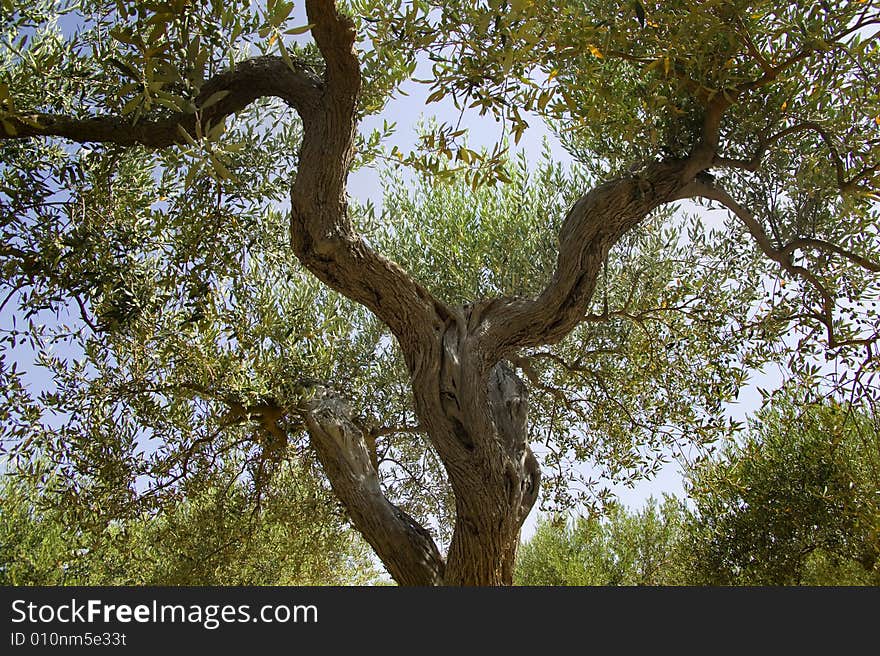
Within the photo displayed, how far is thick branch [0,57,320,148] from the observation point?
4.69 m

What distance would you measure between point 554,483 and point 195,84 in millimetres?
7309

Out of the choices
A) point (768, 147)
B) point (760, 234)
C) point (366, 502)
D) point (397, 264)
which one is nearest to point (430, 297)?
point (397, 264)

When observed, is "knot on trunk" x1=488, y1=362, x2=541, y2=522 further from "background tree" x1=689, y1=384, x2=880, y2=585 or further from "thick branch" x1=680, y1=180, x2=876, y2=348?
"background tree" x1=689, y1=384, x2=880, y2=585

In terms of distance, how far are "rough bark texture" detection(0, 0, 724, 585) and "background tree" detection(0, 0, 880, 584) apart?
2 centimetres

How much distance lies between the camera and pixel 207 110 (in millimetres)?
4742

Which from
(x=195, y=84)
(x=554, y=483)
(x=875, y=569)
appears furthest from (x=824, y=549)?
(x=195, y=84)

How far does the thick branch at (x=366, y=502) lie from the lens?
5.79 metres

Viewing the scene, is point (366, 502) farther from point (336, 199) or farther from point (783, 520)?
point (783, 520)

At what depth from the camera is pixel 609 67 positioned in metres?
5.94

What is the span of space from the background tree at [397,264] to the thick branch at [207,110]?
19 millimetres

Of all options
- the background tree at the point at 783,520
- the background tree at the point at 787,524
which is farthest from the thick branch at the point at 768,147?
the background tree at the point at 787,524

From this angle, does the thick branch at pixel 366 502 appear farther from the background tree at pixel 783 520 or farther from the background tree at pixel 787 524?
the background tree at pixel 787 524

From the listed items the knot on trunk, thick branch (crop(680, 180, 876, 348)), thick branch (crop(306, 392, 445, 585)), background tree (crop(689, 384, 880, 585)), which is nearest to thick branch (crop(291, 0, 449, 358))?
the knot on trunk

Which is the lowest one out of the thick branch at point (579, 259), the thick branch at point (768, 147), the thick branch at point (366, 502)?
the thick branch at point (366, 502)
